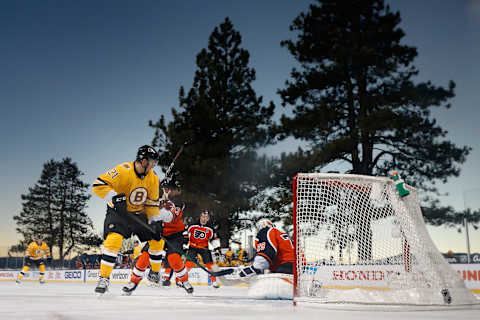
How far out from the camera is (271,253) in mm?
5816

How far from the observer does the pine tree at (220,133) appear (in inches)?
834

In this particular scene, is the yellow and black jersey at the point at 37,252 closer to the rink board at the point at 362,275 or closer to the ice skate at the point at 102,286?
the rink board at the point at 362,275

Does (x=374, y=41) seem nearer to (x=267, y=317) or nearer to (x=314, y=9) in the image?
(x=314, y=9)

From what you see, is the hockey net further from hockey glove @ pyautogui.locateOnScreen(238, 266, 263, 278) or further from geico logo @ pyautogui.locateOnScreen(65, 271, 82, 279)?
geico logo @ pyautogui.locateOnScreen(65, 271, 82, 279)

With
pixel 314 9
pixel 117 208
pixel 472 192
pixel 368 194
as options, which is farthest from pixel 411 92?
pixel 117 208

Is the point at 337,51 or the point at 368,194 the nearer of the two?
the point at 368,194

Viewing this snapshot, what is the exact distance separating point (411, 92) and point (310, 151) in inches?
183

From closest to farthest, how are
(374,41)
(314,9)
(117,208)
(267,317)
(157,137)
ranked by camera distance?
(267,317), (117,208), (374,41), (314,9), (157,137)

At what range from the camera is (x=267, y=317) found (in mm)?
3408

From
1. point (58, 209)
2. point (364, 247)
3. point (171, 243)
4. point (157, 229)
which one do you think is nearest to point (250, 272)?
point (157, 229)

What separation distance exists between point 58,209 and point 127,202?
45.7 m

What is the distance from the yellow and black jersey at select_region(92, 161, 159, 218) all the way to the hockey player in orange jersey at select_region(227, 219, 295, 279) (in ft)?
4.83

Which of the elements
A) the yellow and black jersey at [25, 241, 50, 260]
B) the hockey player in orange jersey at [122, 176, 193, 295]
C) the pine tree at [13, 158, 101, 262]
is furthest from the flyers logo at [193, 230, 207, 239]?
the pine tree at [13, 158, 101, 262]

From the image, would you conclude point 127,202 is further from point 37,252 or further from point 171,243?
point 37,252
